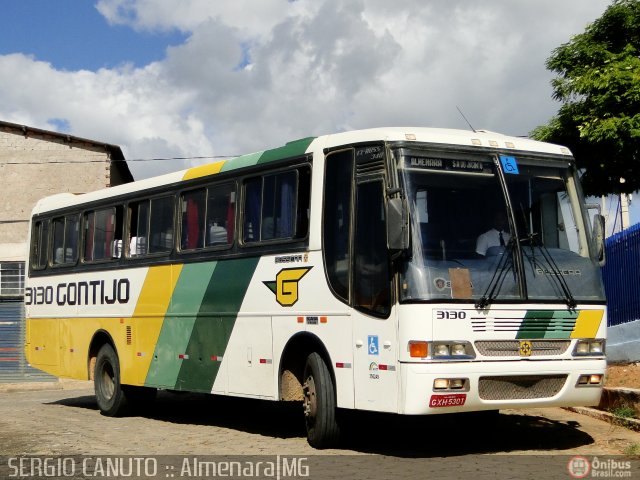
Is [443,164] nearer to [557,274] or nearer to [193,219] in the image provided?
[557,274]

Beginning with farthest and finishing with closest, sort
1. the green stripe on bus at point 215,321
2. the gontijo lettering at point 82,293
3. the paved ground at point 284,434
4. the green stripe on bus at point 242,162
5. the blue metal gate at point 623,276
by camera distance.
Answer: the blue metal gate at point 623,276 → the gontijo lettering at point 82,293 → the green stripe on bus at point 242,162 → the green stripe on bus at point 215,321 → the paved ground at point 284,434

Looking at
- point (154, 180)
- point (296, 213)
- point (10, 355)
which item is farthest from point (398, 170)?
point (10, 355)

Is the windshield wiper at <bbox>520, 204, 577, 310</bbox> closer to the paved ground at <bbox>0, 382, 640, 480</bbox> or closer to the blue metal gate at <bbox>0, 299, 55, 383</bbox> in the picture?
the paved ground at <bbox>0, 382, 640, 480</bbox>

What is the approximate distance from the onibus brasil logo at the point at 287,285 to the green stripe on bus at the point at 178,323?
156 centimetres

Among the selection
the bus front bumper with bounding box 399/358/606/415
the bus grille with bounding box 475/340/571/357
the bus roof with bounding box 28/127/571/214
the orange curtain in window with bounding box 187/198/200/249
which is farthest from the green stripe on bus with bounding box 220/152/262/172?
the bus grille with bounding box 475/340/571/357

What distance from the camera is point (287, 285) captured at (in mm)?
11031

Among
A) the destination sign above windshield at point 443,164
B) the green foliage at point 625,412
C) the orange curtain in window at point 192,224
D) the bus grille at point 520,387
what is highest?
the destination sign above windshield at point 443,164

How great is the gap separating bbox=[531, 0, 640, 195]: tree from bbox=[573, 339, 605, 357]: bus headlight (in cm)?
1247

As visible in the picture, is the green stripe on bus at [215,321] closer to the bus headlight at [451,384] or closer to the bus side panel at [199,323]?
the bus side panel at [199,323]

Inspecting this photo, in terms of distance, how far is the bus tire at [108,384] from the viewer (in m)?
15.1

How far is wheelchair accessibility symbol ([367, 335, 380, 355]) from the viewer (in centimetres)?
959

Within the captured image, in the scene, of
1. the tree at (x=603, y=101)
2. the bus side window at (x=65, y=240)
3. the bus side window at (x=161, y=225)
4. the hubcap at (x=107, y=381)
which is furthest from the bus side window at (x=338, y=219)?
the tree at (x=603, y=101)

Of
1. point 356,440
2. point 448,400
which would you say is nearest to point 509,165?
point 448,400

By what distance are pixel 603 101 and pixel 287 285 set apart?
13681 mm
